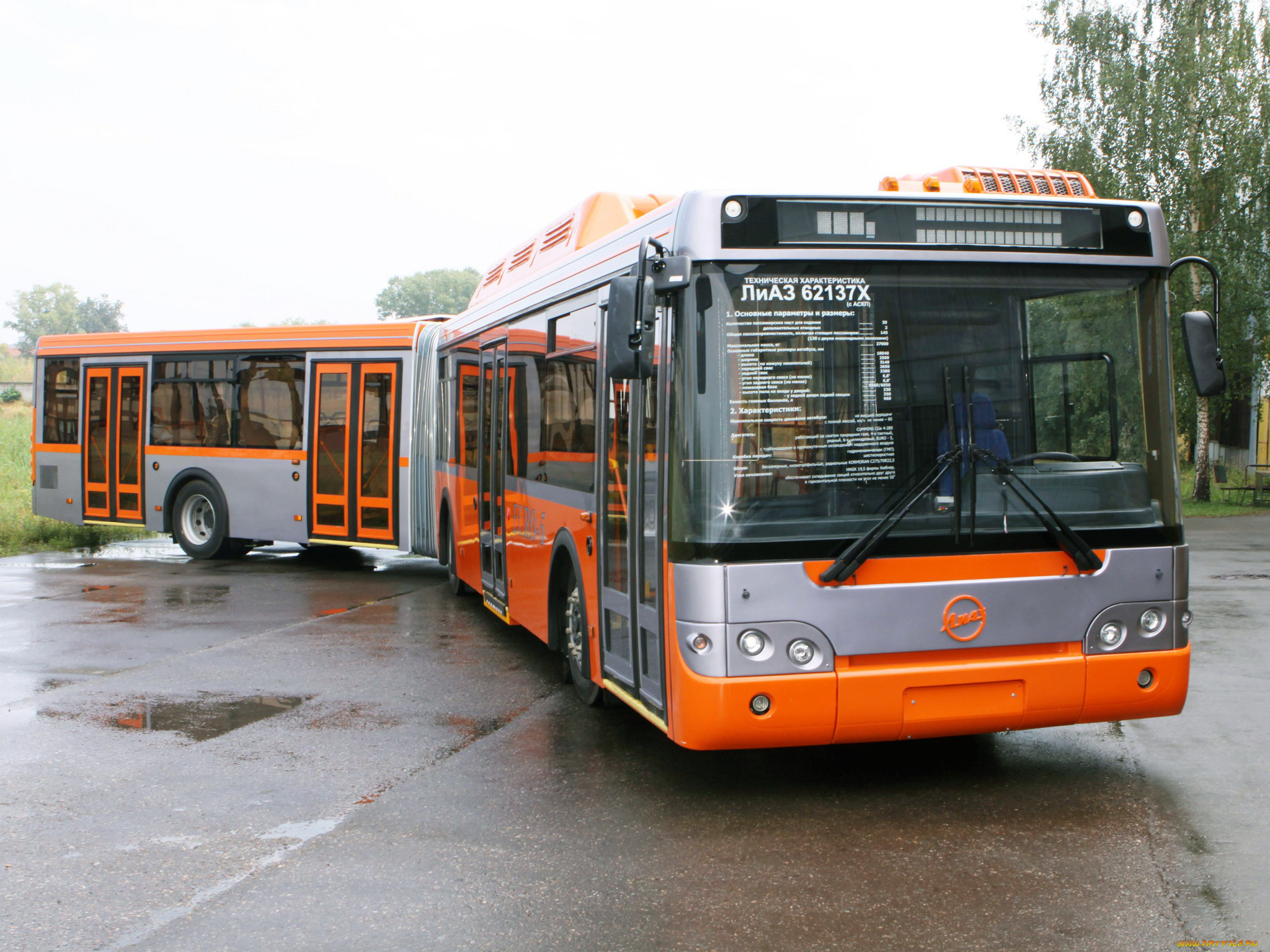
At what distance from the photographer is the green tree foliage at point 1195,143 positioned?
27.1 meters

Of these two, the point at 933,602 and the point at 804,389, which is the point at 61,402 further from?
the point at 933,602

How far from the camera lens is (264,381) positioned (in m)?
15.6

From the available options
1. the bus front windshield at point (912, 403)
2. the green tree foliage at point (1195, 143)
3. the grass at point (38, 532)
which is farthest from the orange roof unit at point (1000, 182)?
the green tree foliage at point (1195, 143)

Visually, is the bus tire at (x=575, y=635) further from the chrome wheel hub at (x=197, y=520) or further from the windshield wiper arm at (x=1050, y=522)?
the chrome wheel hub at (x=197, y=520)

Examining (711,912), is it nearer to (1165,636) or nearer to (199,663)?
(1165,636)

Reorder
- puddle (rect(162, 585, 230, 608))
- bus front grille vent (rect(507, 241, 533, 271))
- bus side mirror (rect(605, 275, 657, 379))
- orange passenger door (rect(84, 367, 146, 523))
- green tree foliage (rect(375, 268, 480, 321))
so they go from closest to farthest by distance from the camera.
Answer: bus side mirror (rect(605, 275, 657, 379))
bus front grille vent (rect(507, 241, 533, 271))
puddle (rect(162, 585, 230, 608))
orange passenger door (rect(84, 367, 146, 523))
green tree foliage (rect(375, 268, 480, 321))

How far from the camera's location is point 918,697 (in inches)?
208

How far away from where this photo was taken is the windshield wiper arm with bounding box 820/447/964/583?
516cm

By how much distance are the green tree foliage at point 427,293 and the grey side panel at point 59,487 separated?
130682 mm

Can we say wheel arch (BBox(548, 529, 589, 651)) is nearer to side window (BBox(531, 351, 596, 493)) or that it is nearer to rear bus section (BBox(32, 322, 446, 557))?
side window (BBox(531, 351, 596, 493))

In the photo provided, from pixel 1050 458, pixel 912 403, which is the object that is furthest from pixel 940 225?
pixel 1050 458

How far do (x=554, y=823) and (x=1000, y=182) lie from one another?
12.4 feet

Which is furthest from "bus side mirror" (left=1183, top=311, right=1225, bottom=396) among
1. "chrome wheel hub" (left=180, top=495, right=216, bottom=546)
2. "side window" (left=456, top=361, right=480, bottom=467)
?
"chrome wheel hub" (left=180, top=495, right=216, bottom=546)

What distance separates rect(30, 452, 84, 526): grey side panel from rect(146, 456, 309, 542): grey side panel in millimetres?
1823
